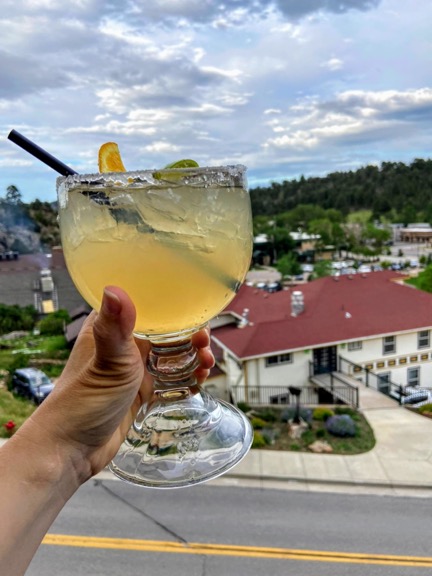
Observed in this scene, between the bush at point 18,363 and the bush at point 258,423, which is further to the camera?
the bush at point 18,363

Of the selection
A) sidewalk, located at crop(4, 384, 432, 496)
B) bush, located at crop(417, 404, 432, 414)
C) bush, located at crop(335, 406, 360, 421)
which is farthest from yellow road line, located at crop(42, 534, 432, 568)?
bush, located at crop(417, 404, 432, 414)

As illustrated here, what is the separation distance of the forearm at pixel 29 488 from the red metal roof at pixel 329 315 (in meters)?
12.9

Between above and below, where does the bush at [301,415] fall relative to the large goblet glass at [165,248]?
below

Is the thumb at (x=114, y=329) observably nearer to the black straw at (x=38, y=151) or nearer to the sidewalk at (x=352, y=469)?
the black straw at (x=38, y=151)

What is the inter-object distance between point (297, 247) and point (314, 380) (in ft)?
131

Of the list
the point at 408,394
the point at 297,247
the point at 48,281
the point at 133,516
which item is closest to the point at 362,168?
the point at 297,247

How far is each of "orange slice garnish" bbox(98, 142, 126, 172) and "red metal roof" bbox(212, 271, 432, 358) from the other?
12.9 m

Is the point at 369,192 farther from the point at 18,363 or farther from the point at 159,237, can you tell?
the point at 159,237

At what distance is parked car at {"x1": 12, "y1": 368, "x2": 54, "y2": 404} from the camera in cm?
1340

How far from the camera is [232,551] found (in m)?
6.59

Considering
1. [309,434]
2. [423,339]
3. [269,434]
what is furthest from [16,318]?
[309,434]

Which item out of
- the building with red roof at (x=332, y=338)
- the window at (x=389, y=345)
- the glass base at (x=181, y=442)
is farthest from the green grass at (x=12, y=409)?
the window at (x=389, y=345)

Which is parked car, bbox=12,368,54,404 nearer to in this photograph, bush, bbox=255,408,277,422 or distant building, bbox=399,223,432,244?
bush, bbox=255,408,277,422

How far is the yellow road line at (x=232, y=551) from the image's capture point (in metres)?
6.37
